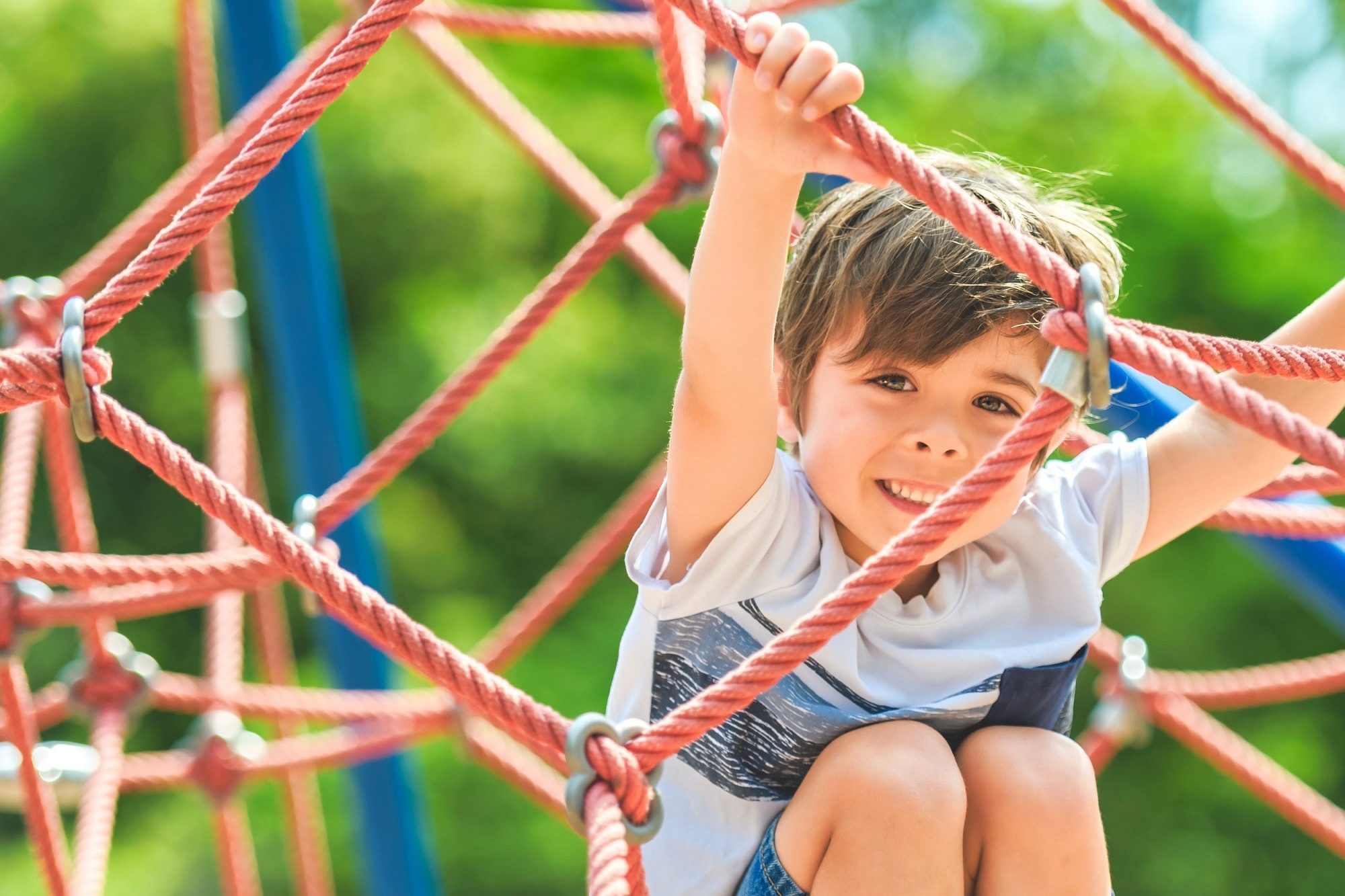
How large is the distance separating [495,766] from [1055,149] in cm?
278

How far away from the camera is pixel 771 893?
1.96 feet

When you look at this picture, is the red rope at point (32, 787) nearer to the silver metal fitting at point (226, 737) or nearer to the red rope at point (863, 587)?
the silver metal fitting at point (226, 737)

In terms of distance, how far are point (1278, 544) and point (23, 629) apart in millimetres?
824

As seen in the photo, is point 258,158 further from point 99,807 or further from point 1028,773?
point 99,807

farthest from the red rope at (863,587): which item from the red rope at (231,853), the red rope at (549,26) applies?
the red rope at (549,26)

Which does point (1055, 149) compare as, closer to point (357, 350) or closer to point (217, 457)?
point (357, 350)

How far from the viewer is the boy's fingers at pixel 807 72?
0.51 meters

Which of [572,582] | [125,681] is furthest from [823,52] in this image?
[125,681]

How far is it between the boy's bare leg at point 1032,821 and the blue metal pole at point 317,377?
68cm

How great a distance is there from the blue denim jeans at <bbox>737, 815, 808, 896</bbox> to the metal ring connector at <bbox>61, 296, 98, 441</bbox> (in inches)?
12.6

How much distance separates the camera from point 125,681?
1114 mm

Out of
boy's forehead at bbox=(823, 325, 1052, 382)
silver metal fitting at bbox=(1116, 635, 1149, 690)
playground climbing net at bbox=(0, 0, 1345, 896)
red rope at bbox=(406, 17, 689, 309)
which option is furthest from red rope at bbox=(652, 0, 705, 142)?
silver metal fitting at bbox=(1116, 635, 1149, 690)

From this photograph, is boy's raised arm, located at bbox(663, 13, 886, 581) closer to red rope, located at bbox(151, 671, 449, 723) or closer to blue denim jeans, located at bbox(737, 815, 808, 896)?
blue denim jeans, located at bbox(737, 815, 808, 896)

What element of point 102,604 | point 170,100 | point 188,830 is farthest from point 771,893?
point 170,100
